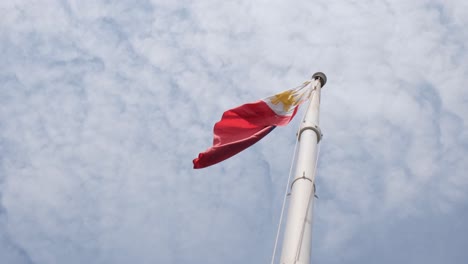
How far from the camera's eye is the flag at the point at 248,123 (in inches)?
607

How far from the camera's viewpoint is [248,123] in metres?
17.2

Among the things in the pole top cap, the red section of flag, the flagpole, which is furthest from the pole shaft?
the pole top cap

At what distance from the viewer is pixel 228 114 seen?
16.9 metres

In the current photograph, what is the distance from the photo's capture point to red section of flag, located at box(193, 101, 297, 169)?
15.3m

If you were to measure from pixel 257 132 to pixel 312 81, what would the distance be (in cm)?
294

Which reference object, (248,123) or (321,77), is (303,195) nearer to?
(248,123)

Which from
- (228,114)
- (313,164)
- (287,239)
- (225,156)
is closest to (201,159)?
(225,156)

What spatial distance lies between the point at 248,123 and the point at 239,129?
0.53m

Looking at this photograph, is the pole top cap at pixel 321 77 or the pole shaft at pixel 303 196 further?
the pole top cap at pixel 321 77

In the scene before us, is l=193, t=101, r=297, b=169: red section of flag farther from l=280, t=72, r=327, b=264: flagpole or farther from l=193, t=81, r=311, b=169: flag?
l=280, t=72, r=327, b=264: flagpole

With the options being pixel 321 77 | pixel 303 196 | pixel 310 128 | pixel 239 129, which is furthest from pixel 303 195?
pixel 321 77

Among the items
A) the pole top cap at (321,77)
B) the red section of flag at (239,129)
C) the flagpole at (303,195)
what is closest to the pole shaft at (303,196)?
the flagpole at (303,195)

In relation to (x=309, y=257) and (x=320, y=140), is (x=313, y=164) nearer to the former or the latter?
(x=320, y=140)

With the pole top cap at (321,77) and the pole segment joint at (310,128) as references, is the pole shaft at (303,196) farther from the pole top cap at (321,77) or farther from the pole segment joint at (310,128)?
the pole top cap at (321,77)
